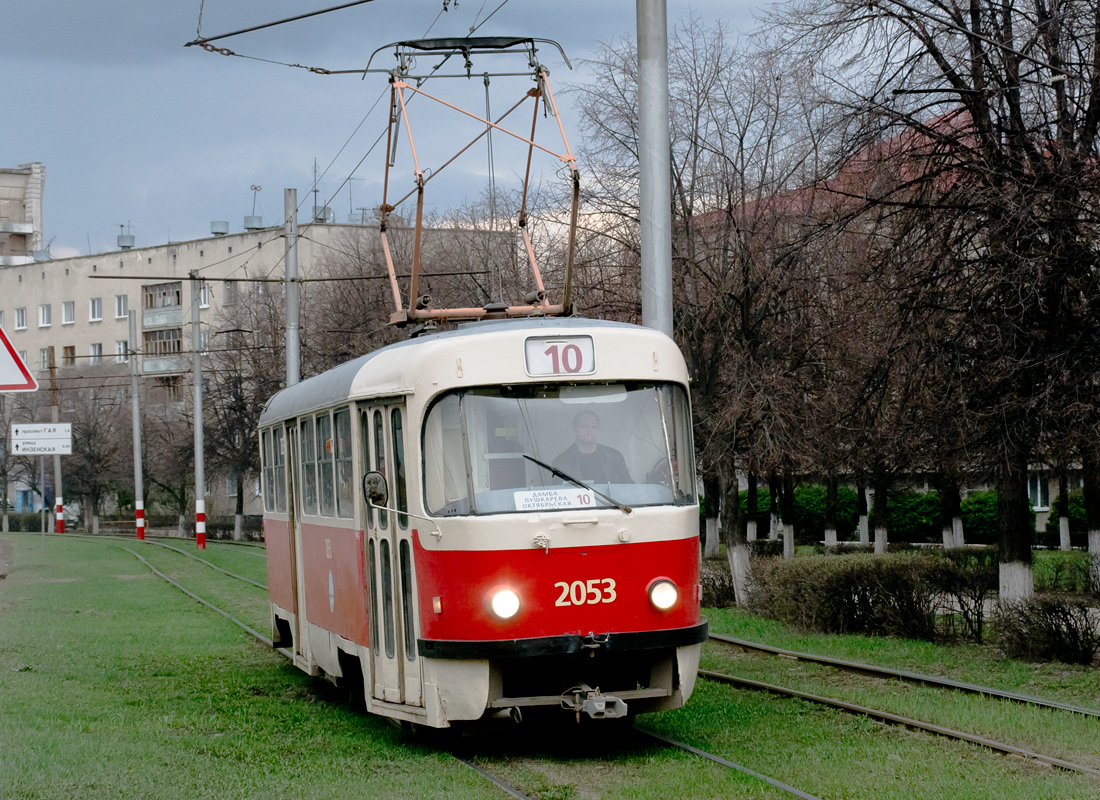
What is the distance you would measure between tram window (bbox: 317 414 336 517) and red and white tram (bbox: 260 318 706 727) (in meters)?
1.67

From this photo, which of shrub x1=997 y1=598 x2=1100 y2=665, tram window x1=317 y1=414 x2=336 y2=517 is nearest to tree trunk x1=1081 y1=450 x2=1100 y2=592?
shrub x1=997 y1=598 x2=1100 y2=665

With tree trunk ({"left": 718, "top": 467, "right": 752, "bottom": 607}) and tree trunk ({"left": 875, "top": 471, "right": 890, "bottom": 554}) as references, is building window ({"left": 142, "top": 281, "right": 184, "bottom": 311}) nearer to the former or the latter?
tree trunk ({"left": 875, "top": 471, "right": 890, "bottom": 554})

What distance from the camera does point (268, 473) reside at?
14836mm

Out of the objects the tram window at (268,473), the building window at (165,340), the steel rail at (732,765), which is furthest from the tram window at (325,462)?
the building window at (165,340)

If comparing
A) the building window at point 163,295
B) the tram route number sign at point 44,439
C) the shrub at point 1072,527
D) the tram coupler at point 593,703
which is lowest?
the shrub at point 1072,527

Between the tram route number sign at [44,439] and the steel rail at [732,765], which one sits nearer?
the steel rail at [732,765]

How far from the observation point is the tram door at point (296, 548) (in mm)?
12945

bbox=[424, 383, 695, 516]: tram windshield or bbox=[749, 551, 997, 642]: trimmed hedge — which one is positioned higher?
bbox=[424, 383, 695, 516]: tram windshield

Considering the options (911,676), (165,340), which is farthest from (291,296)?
(165,340)

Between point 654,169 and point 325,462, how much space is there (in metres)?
4.05

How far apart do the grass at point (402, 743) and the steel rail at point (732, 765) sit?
98 millimetres

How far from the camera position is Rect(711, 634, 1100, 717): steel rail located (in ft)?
34.9

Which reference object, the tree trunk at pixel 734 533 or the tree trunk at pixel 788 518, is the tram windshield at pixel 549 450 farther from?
the tree trunk at pixel 788 518

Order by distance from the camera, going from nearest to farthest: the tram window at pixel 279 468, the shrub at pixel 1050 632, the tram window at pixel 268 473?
the shrub at pixel 1050 632
the tram window at pixel 279 468
the tram window at pixel 268 473
